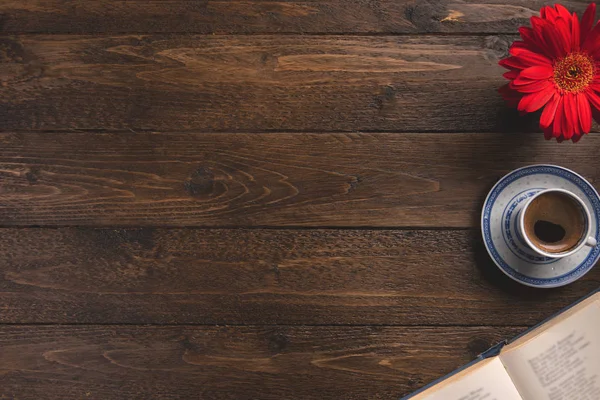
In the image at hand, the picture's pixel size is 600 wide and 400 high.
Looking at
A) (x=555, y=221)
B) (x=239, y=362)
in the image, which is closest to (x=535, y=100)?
(x=555, y=221)

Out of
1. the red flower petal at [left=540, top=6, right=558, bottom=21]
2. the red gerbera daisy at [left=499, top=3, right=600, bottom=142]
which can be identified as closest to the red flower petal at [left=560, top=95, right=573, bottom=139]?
the red gerbera daisy at [left=499, top=3, right=600, bottom=142]

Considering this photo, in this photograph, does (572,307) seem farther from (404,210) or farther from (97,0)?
(97,0)

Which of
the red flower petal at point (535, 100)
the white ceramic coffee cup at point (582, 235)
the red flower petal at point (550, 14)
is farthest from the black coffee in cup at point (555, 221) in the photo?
the red flower petal at point (550, 14)

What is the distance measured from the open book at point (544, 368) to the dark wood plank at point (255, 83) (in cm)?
30

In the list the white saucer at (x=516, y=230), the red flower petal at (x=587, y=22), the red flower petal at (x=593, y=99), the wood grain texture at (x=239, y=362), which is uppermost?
the red flower petal at (x=587, y=22)

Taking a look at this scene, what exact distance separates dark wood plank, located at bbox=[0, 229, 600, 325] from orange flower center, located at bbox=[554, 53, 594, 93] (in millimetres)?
241

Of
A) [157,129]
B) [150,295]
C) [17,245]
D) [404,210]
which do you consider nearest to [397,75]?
[404,210]

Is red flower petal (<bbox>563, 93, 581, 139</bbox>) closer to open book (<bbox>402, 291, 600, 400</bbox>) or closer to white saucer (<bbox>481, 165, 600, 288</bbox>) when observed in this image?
white saucer (<bbox>481, 165, 600, 288</bbox>)

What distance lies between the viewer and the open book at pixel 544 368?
751 millimetres

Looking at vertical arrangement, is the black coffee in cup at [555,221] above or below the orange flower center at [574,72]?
below

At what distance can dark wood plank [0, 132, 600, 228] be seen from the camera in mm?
833

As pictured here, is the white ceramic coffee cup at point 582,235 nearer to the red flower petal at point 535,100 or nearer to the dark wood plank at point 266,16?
the red flower petal at point 535,100

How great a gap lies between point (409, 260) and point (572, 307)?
230 mm

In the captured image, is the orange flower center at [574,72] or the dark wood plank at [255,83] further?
the dark wood plank at [255,83]
